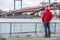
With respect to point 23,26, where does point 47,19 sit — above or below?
above

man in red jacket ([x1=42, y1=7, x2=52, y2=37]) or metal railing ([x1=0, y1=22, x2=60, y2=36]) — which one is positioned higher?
man in red jacket ([x1=42, y1=7, x2=52, y2=37])

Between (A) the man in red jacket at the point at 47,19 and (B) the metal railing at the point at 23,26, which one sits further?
(B) the metal railing at the point at 23,26

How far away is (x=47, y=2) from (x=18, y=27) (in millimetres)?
10661

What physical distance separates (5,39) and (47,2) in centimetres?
1441

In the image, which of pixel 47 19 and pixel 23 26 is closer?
pixel 47 19

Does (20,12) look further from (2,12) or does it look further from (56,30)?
(56,30)

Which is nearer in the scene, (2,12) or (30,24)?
(30,24)

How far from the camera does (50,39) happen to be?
12.2 meters

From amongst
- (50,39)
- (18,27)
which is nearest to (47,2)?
(18,27)

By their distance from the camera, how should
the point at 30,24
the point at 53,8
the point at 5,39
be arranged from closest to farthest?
the point at 5,39 → the point at 30,24 → the point at 53,8

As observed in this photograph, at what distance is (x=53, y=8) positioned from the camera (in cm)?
2541

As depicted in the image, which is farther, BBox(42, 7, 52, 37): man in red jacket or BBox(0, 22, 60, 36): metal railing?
BBox(0, 22, 60, 36): metal railing

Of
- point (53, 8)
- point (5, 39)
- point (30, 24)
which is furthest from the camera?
point (53, 8)

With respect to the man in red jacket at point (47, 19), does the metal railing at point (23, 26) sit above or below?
below
